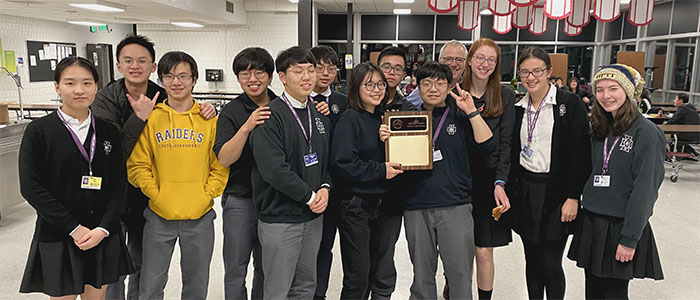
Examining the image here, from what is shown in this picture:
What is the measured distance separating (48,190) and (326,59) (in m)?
1.71

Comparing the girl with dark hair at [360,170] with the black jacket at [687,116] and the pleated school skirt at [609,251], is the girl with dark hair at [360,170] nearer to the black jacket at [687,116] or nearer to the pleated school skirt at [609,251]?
the pleated school skirt at [609,251]

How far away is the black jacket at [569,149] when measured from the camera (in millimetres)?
2475

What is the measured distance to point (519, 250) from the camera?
4250mm

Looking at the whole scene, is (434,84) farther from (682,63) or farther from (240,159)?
(682,63)

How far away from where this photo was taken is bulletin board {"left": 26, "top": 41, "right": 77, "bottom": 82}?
34.6ft

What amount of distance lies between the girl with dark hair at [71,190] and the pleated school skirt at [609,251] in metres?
2.39

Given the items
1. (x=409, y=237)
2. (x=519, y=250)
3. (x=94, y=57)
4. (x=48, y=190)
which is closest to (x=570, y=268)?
(x=519, y=250)

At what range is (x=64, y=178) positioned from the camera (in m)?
2.06

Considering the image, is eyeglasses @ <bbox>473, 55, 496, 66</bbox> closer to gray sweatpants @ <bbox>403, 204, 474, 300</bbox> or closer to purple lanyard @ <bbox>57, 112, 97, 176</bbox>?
gray sweatpants @ <bbox>403, 204, 474, 300</bbox>

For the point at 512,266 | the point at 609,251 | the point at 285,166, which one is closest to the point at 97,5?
the point at 285,166

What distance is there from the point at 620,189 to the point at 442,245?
3.08 ft

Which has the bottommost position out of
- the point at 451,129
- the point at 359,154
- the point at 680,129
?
the point at 680,129

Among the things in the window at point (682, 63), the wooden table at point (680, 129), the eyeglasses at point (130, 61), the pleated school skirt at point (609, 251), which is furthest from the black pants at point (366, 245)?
the window at point (682, 63)

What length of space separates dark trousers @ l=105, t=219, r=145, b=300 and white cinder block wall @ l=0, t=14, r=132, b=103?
9.36 meters
